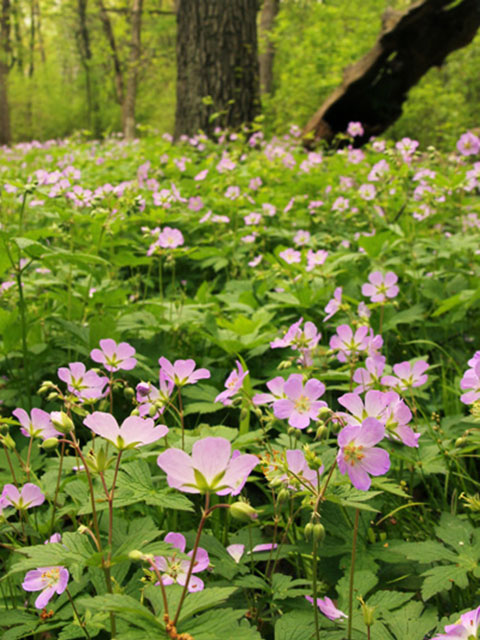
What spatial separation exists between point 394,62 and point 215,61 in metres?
2.48

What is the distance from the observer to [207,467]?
0.74m

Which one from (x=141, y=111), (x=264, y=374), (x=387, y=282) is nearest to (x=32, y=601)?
(x=264, y=374)

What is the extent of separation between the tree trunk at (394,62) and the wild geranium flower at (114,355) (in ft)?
18.8

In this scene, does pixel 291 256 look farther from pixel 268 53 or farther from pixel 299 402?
pixel 268 53

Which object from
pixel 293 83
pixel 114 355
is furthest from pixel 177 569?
pixel 293 83

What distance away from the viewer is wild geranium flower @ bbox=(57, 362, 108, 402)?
4.31ft

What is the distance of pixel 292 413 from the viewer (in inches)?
48.1

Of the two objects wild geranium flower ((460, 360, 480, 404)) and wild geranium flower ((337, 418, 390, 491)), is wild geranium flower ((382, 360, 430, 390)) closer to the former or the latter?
wild geranium flower ((460, 360, 480, 404))

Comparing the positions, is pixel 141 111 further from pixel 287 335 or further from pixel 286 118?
pixel 287 335

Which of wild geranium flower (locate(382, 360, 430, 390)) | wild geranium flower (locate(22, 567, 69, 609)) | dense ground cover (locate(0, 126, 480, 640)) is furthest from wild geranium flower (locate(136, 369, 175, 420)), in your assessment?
wild geranium flower (locate(382, 360, 430, 390))

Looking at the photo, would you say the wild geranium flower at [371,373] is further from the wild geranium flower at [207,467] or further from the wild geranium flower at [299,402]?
the wild geranium flower at [207,467]

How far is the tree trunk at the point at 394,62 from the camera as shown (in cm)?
683

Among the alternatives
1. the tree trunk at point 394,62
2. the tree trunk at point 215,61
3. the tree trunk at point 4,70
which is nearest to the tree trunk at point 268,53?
the tree trunk at point 394,62

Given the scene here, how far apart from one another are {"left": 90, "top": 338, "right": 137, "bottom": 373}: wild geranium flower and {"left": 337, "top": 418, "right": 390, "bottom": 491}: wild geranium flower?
72cm
